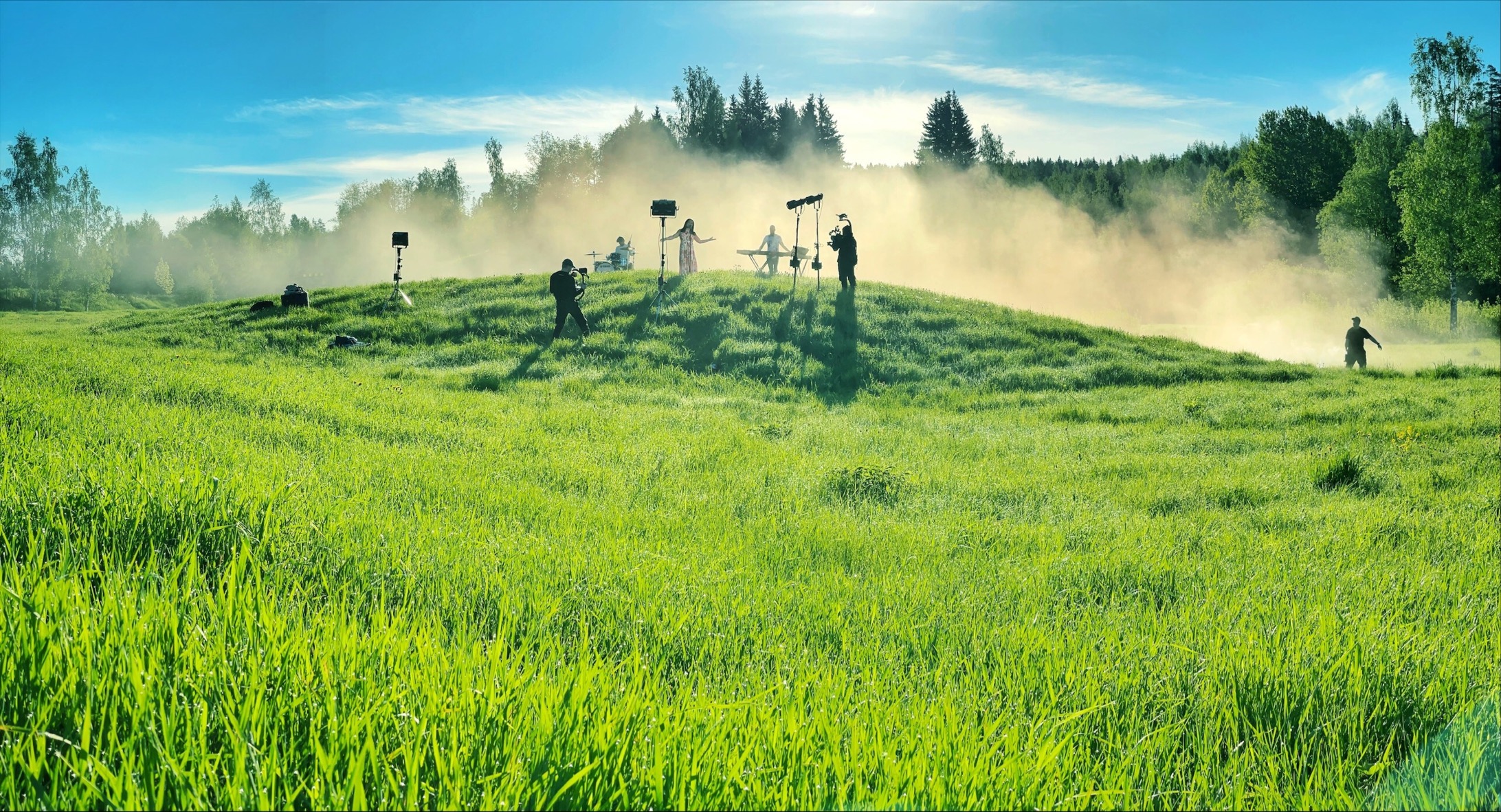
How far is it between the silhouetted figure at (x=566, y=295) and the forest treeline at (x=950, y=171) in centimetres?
4664

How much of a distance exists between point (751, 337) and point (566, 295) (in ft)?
16.9

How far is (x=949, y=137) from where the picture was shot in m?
105

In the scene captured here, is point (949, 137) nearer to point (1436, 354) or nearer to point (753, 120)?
point (753, 120)

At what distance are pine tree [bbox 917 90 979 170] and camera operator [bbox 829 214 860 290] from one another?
81945 mm

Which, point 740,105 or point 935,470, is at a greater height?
point 740,105

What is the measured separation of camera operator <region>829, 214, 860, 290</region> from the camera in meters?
27.1

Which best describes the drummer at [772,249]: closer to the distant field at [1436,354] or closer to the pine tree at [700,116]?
the distant field at [1436,354]

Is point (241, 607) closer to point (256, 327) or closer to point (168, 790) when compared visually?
point (168, 790)

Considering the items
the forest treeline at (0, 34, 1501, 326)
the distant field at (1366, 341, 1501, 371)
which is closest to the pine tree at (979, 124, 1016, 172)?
the forest treeline at (0, 34, 1501, 326)

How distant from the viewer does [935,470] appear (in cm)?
1042

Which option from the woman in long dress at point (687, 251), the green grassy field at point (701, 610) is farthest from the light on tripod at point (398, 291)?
the green grassy field at point (701, 610)

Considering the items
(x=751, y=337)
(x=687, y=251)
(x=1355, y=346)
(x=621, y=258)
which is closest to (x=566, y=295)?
(x=751, y=337)

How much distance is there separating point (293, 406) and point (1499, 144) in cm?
8444

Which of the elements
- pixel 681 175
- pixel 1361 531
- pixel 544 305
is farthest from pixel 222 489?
pixel 681 175
